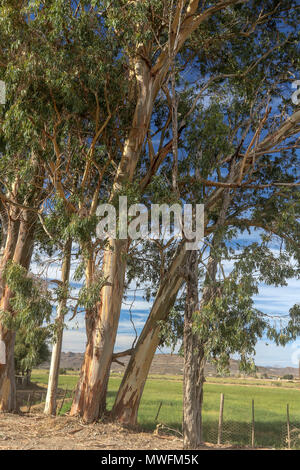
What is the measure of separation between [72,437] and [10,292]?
4.77 metres

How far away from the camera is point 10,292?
38.8ft

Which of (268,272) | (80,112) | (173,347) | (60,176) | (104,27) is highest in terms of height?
(104,27)

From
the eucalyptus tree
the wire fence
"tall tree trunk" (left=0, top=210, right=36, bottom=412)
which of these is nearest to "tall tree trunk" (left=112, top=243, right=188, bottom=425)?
the eucalyptus tree

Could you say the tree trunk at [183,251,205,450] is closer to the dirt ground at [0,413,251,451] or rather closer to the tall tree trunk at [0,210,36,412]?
the dirt ground at [0,413,251,451]

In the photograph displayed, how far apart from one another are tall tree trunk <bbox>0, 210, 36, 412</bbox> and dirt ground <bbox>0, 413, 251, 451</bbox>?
8.00 feet

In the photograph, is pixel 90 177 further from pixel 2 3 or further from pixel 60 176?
pixel 2 3

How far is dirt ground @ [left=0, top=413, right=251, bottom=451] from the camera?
24.5 feet

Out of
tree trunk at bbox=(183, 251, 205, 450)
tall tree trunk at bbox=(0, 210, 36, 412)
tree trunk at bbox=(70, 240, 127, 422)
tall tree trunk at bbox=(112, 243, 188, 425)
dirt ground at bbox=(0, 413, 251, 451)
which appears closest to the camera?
dirt ground at bbox=(0, 413, 251, 451)

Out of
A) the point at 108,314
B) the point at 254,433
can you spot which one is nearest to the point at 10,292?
the point at 108,314

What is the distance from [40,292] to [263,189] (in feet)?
19.0

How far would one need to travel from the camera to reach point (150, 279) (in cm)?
1170

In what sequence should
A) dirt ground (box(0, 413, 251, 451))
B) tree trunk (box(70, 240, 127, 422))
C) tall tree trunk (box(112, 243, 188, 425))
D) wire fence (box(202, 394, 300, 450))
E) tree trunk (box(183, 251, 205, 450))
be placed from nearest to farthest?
dirt ground (box(0, 413, 251, 451)) < tree trunk (box(183, 251, 205, 450)) < tree trunk (box(70, 240, 127, 422)) < tall tree trunk (box(112, 243, 188, 425)) < wire fence (box(202, 394, 300, 450))
